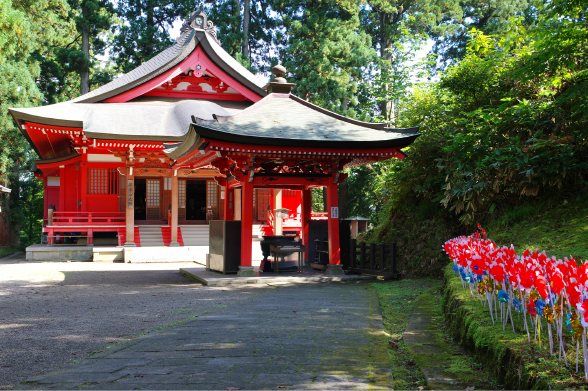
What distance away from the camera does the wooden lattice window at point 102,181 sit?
64.8 feet

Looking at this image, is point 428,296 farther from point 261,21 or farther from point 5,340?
point 261,21

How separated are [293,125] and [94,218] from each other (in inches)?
425

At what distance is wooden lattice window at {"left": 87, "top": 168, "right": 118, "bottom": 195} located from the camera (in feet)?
64.8

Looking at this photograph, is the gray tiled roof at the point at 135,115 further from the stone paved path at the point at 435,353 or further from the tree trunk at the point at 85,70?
the stone paved path at the point at 435,353

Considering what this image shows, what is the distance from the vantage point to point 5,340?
18.8 feet

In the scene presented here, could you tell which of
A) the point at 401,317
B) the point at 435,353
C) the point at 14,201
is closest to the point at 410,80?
the point at 401,317

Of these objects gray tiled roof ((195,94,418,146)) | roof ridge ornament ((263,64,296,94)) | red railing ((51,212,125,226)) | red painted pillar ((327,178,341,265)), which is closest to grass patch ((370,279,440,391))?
red painted pillar ((327,178,341,265))

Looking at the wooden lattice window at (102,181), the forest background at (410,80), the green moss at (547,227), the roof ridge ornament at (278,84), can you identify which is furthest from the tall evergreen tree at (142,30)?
the green moss at (547,227)

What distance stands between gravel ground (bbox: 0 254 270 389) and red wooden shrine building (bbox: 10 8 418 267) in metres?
2.47

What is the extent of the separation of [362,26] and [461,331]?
96.2ft

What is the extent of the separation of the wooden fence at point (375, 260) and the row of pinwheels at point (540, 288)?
19.8 ft

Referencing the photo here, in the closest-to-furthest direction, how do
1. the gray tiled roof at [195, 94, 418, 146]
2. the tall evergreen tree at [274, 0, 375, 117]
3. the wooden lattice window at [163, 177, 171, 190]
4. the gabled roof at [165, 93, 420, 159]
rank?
the gabled roof at [165, 93, 420, 159]
the gray tiled roof at [195, 94, 418, 146]
the wooden lattice window at [163, 177, 171, 190]
the tall evergreen tree at [274, 0, 375, 117]

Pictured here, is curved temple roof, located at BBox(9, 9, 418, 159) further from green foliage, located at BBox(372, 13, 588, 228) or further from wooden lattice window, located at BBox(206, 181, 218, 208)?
wooden lattice window, located at BBox(206, 181, 218, 208)

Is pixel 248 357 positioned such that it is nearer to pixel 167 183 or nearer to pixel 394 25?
pixel 167 183
